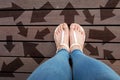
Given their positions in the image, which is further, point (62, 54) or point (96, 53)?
point (96, 53)

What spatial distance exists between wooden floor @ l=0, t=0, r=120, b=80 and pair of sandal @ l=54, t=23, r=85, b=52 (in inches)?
1.0

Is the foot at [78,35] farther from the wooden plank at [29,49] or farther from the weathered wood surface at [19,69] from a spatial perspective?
the weathered wood surface at [19,69]

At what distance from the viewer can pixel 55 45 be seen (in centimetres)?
111

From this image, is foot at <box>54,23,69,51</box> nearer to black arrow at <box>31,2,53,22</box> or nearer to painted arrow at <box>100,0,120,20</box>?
black arrow at <box>31,2,53,22</box>

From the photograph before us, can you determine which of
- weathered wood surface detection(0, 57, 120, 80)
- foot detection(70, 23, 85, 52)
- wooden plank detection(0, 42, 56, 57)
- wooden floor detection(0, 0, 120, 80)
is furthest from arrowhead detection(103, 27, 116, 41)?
weathered wood surface detection(0, 57, 120, 80)

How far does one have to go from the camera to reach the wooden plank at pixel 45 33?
107cm

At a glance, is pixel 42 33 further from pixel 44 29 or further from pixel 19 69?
pixel 19 69

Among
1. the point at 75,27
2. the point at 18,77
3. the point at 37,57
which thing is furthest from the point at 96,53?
the point at 18,77

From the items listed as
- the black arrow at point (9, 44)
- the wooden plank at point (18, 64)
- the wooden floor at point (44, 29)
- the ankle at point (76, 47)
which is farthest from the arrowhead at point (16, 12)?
the ankle at point (76, 47)

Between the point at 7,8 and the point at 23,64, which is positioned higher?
the point at 7,8

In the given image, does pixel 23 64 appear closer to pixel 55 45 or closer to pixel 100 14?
pixel 55 45

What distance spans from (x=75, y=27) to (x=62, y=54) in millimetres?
227

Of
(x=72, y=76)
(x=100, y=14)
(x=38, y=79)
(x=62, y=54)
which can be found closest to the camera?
(x=38, y=79)

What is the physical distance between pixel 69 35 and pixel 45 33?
5.0 inches
